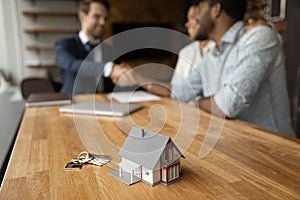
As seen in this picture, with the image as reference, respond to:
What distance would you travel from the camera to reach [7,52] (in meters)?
4.21

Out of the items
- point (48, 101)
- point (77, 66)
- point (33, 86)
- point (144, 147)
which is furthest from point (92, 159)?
point (33, 86)

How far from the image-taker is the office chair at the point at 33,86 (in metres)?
2.27

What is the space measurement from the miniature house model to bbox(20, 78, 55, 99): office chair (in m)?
1.90

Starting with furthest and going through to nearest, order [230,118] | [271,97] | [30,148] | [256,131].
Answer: [271,97]
[230,118]
[256,131]
[30,148]

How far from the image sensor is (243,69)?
1.06 metres

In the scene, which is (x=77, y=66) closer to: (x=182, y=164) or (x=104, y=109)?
(x=104, y=109)

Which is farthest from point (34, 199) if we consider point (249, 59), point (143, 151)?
point (249, 59)

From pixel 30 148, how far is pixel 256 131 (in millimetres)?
636

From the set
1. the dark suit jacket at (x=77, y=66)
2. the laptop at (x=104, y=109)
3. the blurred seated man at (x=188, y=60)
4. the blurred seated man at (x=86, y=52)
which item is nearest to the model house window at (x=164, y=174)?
the laptop at (x=104, y=109)

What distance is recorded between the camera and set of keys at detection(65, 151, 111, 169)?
1.94 ft

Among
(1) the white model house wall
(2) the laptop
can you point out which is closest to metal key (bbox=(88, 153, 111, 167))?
(1) the white model house wall

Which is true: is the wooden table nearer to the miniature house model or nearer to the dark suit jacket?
the miniature house model

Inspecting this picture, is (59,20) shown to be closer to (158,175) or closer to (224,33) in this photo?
(224,33)

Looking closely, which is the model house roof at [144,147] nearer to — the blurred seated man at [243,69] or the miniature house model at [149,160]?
the miniature house model at [149,160]
